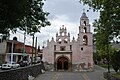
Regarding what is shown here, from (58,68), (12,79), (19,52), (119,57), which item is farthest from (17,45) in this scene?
(12,79)

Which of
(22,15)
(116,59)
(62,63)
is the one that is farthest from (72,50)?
(22,15)

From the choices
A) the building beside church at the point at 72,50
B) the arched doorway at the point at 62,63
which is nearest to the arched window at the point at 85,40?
the building beside church at the point at 72,50

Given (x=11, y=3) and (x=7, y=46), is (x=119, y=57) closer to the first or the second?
(x=11, y=3)

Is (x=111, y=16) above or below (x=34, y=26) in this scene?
above

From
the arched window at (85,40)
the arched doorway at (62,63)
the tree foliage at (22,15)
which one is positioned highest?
the arched window at (85,40)

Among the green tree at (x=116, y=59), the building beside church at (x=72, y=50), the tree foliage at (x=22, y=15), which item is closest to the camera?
the tree foliage at (x=22, y=15)

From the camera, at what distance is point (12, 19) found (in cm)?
1277

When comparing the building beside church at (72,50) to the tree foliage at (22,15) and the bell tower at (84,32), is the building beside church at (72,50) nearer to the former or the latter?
the bell tower at (84,32)

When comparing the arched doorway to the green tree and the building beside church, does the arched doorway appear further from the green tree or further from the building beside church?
the green tree

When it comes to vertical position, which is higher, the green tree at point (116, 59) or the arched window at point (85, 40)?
the arched window at point (85, 40)

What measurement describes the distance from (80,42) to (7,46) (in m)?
19.2

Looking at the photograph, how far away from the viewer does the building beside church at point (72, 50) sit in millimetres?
68188

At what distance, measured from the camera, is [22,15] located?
13281 mm

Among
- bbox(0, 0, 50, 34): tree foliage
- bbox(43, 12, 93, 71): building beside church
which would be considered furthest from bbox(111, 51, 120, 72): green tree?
bbox(43, 12, 93, 71): building beside church
